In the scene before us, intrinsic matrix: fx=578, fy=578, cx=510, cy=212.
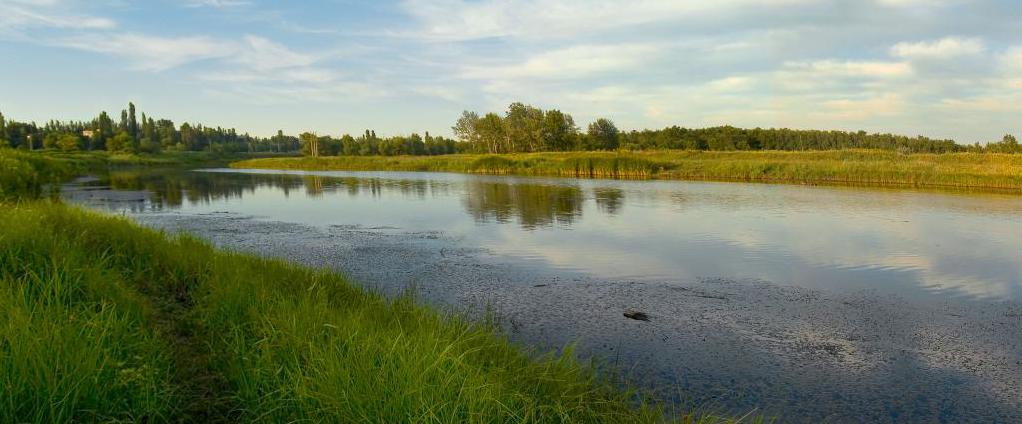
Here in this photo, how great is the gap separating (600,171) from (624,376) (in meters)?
44.4

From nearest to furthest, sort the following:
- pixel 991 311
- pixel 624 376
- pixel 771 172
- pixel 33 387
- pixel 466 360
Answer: pixel 33 387 < pixel 466 360 < pixel 624 376 < pixel 991 311 < pixel 771 172

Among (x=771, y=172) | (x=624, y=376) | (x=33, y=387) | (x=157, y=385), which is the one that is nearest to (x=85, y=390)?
(x=33, y=387)

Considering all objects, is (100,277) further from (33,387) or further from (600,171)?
(600,171)

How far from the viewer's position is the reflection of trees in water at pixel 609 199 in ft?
76.8

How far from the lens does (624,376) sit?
646cm

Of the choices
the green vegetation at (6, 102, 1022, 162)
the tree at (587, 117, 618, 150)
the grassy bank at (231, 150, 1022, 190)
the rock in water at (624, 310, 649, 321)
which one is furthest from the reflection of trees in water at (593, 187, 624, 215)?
the tree at (587, 117, 618, 150)

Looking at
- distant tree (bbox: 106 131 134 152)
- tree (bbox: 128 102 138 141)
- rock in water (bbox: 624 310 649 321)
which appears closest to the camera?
rock in water (bbox: 624 310 649 321)

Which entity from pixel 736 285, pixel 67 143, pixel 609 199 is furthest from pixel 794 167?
pixel 67 143

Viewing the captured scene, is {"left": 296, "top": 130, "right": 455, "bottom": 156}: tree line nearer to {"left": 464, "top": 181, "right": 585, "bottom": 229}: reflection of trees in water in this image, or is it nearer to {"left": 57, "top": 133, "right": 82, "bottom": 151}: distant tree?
{"left": 57, "top": 133, "right": 82, "bottom": 151}: distant tree

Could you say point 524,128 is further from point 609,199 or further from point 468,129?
point 609,199

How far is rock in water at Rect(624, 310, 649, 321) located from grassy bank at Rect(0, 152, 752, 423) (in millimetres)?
2588

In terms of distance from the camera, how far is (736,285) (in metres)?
10.8

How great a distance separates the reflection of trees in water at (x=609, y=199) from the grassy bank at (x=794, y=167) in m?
14.7

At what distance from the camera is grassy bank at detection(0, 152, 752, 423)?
3754mm
